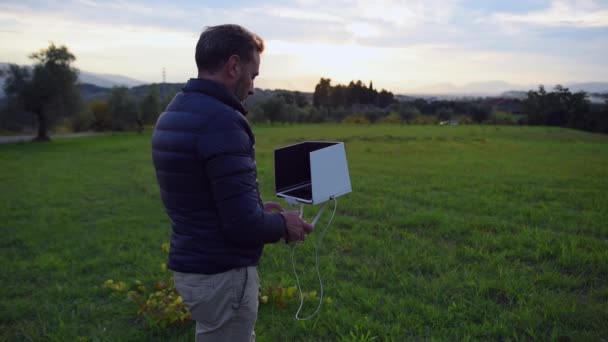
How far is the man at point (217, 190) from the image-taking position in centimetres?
201

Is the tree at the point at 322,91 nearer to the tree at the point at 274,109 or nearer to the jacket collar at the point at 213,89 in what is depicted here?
the tree at the point at 274,109

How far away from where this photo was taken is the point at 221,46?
6.82ft

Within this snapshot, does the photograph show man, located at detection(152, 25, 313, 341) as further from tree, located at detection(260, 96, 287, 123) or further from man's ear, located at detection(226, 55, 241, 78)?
tree, located at detection(260, 96, 287, 123)

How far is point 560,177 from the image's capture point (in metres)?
12.8

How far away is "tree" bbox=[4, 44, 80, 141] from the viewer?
33438 millimetres

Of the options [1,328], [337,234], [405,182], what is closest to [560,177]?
[405,182]

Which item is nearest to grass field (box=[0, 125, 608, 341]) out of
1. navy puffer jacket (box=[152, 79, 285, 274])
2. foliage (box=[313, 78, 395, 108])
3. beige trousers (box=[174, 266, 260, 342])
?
beige trousers (box=[174, 266, 260, 342])

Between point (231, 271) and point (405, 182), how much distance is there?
35.4 ft

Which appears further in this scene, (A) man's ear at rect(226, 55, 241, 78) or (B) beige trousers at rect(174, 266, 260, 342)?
(B) beige trousers at rect(174, 266, 260, 342)

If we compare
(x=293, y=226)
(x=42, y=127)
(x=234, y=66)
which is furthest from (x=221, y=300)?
(x=42, y=127)

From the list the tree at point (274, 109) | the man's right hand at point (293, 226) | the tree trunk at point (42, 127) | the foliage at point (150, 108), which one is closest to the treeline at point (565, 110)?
the tree at point (274, 109)

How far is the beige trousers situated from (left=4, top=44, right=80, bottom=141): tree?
37234 millimetres

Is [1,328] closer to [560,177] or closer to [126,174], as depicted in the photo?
[126,174]

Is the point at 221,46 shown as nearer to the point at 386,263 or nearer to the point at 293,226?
the point at 293,226
